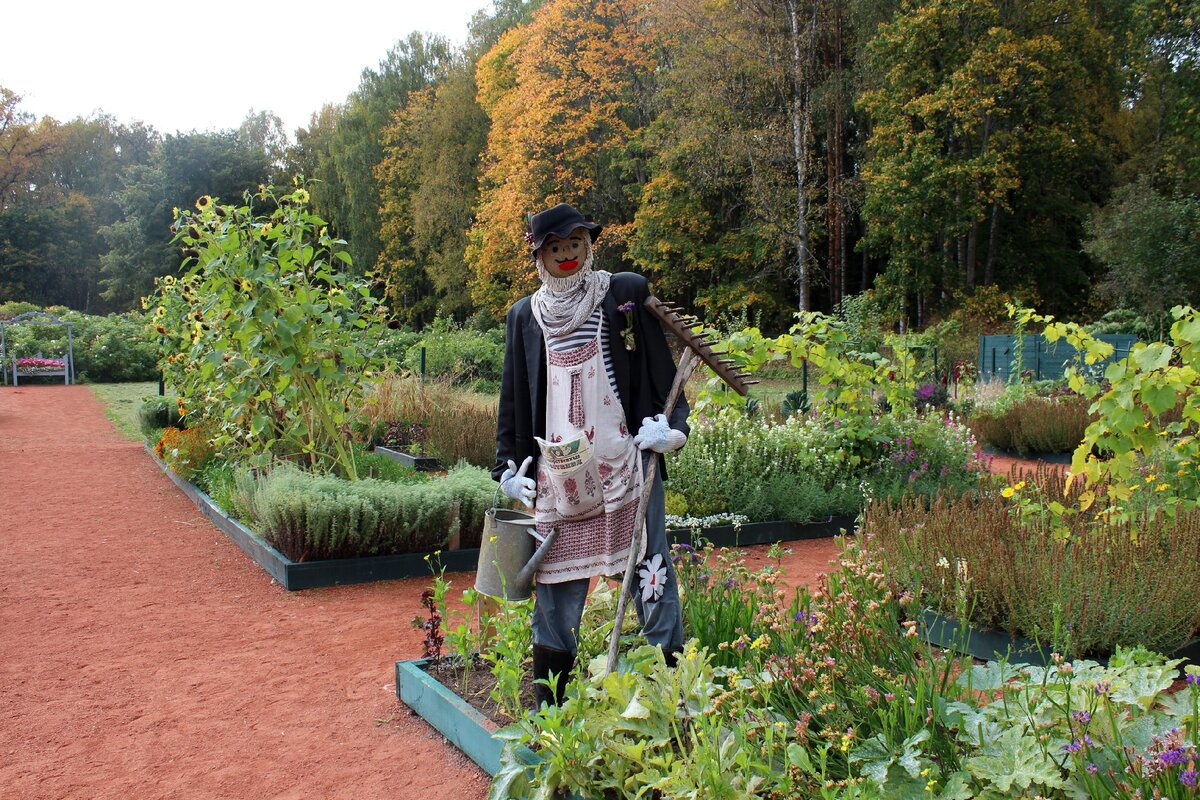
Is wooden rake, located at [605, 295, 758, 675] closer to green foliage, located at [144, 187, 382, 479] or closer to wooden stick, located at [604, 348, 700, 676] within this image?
wooden stick, located at [604, 348, 700, 676]

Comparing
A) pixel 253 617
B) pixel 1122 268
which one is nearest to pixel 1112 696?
pixel 253 617

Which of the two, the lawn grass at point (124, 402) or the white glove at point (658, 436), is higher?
the white glove at point (658, 436)

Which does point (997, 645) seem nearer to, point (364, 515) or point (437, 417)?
point (364, 515)

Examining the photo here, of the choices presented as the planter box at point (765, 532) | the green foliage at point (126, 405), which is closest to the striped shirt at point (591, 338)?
the planter box at point (765, 532)

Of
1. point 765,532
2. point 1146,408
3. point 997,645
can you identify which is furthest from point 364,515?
point 1146,408

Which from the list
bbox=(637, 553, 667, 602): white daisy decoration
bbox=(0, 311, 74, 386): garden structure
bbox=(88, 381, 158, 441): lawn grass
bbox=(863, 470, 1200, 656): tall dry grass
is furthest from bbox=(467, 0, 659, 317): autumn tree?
bbox=(637, 553, 667, 602): white daisy decoration

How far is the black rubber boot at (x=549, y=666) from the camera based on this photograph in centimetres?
321

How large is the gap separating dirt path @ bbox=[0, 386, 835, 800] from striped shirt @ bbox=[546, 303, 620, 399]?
150cm

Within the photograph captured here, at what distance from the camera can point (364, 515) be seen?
19.9 feet

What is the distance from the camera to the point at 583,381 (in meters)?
3.21

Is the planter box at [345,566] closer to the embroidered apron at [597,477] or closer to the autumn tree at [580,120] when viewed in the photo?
the embroidered apron at [597,477]

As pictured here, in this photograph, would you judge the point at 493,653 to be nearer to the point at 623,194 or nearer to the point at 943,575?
the point at 943,575

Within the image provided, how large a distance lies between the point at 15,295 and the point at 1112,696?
5903 cm

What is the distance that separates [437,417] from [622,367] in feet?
25.7
